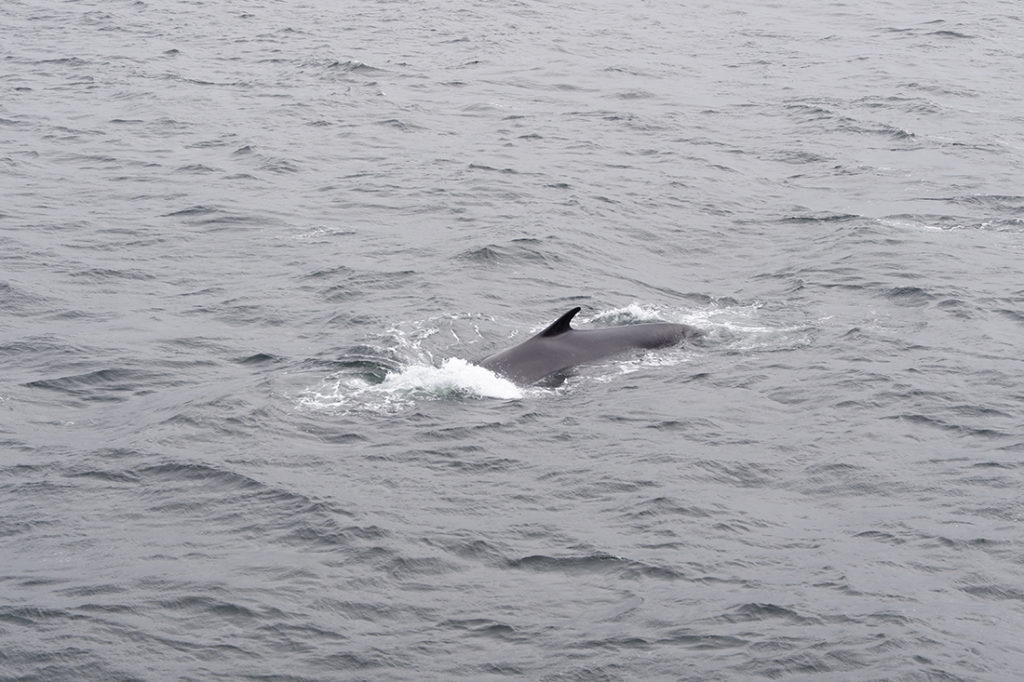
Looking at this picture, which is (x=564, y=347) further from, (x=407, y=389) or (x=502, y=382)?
(x=407, y=389)

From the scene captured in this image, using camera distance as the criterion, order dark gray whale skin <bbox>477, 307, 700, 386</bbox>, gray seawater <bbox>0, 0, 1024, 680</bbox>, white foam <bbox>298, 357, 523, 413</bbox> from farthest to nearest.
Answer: dark gray whale skin <bbox>477, 307, 700, 386</bbox> < white foam <bbox>298, 357, 523, 413</bbox> < gray seawater <bbox>0, 0, 1024, 680</bbox>

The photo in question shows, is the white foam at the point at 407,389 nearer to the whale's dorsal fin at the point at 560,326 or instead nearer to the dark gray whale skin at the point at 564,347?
the dark gray whale skin at the point at 564,347

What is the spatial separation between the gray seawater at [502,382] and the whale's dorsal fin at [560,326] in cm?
64

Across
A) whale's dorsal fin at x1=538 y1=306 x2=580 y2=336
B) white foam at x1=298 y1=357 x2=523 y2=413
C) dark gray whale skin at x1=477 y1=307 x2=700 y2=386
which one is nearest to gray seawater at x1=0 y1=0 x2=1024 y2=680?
white foam at x1=298 y1=357 x2=523 y2=413

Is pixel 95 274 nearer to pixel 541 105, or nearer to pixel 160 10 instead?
pixel 541 105

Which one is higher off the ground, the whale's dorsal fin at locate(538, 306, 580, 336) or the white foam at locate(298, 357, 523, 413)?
the whale's dorsal fin at locate(538, 306, 580, 336)

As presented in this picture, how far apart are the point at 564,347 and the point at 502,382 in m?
1.11

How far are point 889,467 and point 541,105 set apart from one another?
20792mm

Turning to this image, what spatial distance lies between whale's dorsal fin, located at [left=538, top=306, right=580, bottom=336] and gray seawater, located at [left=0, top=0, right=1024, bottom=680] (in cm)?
64

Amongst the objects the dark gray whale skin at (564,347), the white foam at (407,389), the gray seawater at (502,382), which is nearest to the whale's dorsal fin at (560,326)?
the dark gray whale skin at (564,347)

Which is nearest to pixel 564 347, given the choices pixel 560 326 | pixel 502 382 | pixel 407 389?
pixel 560 326

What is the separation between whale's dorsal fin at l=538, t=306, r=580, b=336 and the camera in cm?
1895

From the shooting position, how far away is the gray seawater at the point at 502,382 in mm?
13578

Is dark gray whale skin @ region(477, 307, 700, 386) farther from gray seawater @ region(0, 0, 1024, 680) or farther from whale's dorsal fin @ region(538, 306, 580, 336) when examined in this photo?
gray seawater @ region(0, 0, 1024, 680)
